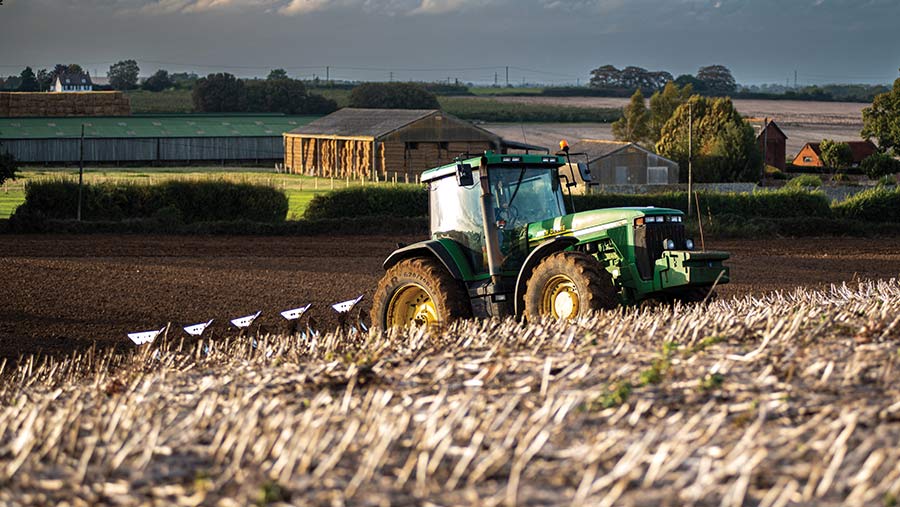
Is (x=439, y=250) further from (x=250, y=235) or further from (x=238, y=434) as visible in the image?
(x=250, y=235)

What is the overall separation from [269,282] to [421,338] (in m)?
13.2

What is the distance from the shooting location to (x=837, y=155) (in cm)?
6994

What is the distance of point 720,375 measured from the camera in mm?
6805

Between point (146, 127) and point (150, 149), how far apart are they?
3.27 meters

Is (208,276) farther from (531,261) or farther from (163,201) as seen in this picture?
(163,201)

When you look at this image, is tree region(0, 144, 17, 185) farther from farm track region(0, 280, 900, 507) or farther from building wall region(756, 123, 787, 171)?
building wall region(756, 123, 787, 171)

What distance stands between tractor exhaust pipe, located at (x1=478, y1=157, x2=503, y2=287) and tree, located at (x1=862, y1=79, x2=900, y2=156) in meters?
52.4

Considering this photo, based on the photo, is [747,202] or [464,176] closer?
[464,176]

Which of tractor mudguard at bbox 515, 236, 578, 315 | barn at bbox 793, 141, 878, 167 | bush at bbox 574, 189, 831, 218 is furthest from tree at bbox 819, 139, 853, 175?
tractor mudguard at bbox 515, 236, 578, 315

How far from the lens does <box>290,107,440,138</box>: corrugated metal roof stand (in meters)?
57.5

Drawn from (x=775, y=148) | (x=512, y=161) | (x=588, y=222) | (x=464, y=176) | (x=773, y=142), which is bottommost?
(x=588, y=222)

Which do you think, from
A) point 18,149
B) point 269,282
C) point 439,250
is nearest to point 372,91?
point 18,149

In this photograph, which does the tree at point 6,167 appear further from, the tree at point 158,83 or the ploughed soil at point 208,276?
the tree at point 158,83

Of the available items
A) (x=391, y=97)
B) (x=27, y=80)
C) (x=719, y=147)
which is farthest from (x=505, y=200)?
(x=27, y=80)
